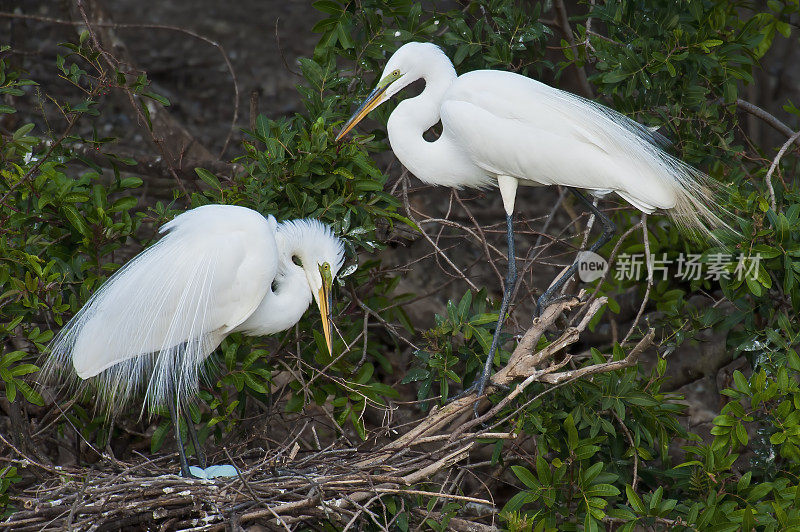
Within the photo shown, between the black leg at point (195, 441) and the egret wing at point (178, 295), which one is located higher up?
the egret wing at point (178, 295)

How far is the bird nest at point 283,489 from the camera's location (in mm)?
2750

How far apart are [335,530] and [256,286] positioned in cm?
86

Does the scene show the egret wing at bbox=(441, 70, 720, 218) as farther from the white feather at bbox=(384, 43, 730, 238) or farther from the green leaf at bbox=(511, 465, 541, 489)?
the green leaf at bbox=(511, 465, 541, 489)

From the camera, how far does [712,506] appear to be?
2807 mm

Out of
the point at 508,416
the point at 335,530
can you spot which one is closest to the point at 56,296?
the point at 335,530

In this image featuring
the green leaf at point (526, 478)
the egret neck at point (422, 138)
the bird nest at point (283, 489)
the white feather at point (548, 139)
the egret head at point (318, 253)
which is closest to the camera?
the bird nest at point (283, 489)

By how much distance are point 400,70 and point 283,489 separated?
1.59 m

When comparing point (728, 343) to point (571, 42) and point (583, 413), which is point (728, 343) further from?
A: point (571, 42)

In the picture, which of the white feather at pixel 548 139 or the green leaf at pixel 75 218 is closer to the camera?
the green leaf at pixel 75 218

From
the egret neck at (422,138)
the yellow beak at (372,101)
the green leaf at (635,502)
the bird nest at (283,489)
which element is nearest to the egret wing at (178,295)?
the bird nest at (283,489)

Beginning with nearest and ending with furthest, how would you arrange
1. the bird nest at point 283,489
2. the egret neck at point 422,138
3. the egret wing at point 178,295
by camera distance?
the bird nest at point 283,489 < the egret wing at point 178,295 < the egret neck at point 422,138

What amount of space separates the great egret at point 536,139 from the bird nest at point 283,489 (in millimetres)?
540

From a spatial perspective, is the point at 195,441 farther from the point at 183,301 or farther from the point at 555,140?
the point at 555,140

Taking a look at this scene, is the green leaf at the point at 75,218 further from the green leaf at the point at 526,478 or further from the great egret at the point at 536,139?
the green leaf at the point at 526,478
